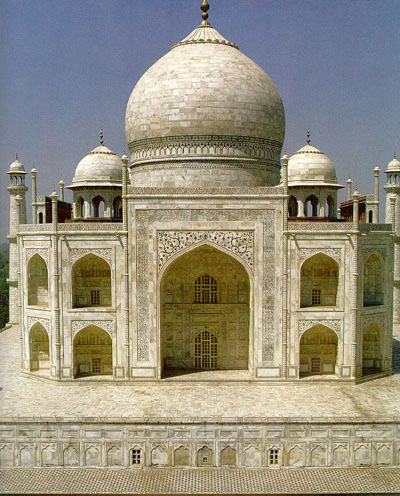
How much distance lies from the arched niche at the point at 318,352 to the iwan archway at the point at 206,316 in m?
1.95

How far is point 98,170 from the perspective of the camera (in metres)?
21.0

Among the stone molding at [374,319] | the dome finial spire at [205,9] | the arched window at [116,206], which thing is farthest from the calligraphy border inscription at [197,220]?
the dome finial spire at [205,9]

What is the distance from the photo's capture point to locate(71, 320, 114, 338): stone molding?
15266mm

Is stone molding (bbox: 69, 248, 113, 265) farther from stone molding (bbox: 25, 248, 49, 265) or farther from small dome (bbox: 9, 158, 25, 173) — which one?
small dome (bbox: 9, 158, 25, 173)

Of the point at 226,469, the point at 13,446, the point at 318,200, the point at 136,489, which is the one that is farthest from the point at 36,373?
the point at 318,200

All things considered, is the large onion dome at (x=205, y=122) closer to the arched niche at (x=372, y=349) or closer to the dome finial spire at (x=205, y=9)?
the dome finial spire at (x=205, y=9)

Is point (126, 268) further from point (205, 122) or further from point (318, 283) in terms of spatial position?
point (318, 283)

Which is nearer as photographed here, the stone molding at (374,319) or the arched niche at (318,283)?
the stone molding at (374,319)

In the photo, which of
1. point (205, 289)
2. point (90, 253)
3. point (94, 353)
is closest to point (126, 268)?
point (90, 253)

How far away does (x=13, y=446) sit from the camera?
12.0 metres

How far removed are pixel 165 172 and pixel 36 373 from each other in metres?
8.09

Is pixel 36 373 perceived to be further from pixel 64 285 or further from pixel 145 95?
pixel 145 95

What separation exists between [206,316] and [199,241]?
294 cm

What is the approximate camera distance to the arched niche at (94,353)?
1593 cm
